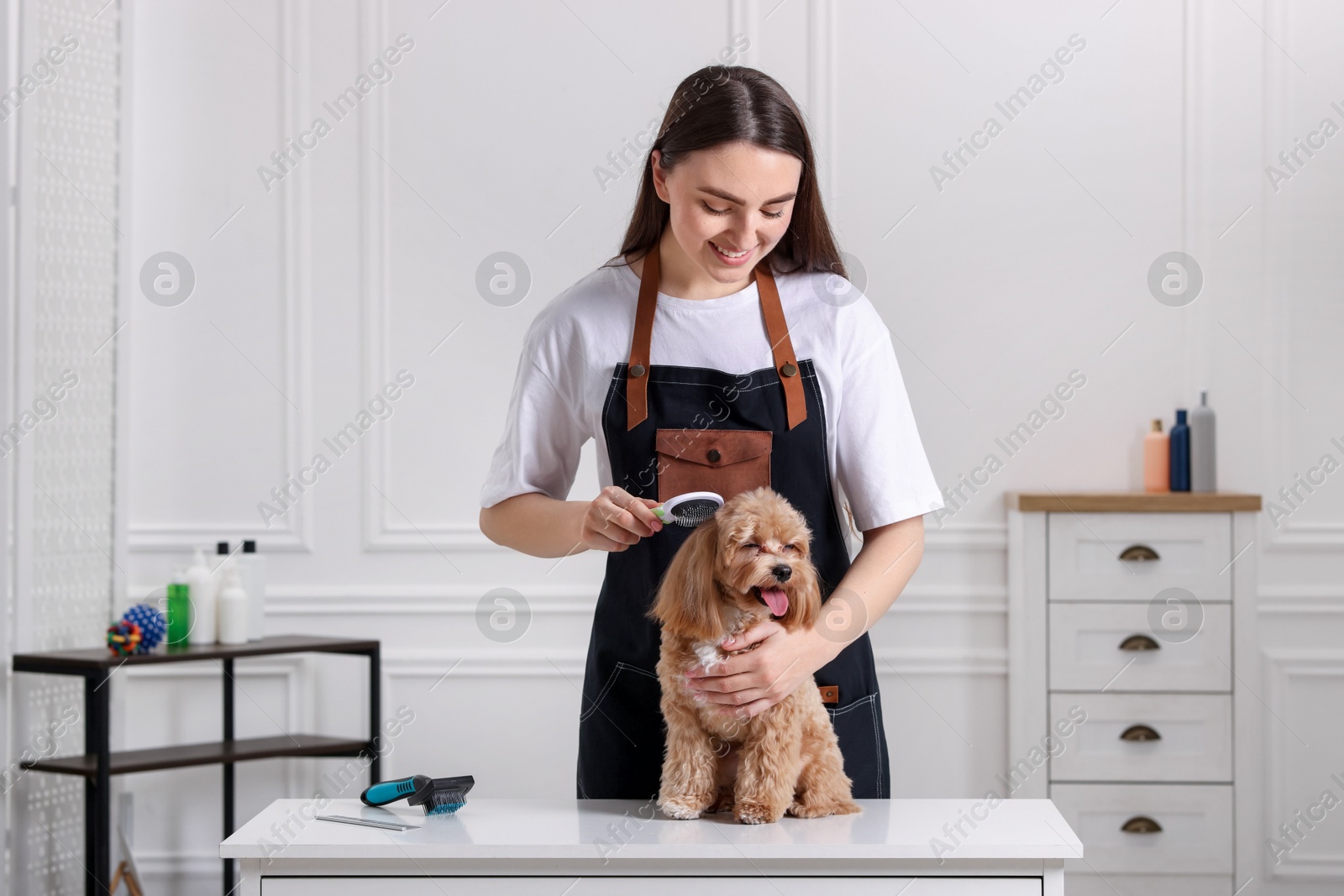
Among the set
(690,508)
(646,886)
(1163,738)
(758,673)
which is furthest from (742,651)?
(1163,738)

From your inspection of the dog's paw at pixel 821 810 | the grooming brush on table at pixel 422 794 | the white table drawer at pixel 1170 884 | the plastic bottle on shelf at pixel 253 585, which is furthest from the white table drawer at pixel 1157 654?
the plastic bottle on shelf at pixel 253 585

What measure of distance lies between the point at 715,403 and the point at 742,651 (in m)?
0.43

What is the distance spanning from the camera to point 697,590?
1.42 metres

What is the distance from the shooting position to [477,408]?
3.55 meters

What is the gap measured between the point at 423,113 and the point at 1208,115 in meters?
2.40

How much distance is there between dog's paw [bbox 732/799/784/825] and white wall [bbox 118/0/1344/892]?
2.11 m

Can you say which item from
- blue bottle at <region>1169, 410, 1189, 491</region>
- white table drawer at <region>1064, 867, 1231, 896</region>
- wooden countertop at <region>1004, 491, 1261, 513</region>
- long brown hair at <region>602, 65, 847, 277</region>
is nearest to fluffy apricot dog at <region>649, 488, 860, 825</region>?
long brown hair at <region>602, 65, 847, 277</region>

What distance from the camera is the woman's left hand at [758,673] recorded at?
1407 millimetres

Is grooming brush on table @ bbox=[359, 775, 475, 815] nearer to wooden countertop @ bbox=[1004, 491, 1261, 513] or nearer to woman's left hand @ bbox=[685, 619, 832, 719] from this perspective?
woman's left hand @ bbox=[685, 619, 832, 719]

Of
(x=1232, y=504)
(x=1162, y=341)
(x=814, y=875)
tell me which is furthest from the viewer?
(x=1162, y=341)

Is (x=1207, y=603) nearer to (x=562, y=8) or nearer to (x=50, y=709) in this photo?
(x=562, y=8)

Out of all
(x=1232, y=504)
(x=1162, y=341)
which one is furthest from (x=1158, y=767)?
(x=1162, y=341)

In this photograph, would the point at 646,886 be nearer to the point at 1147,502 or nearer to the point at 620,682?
the point at 620,682

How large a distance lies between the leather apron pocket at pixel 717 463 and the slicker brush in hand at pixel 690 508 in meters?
0.16
